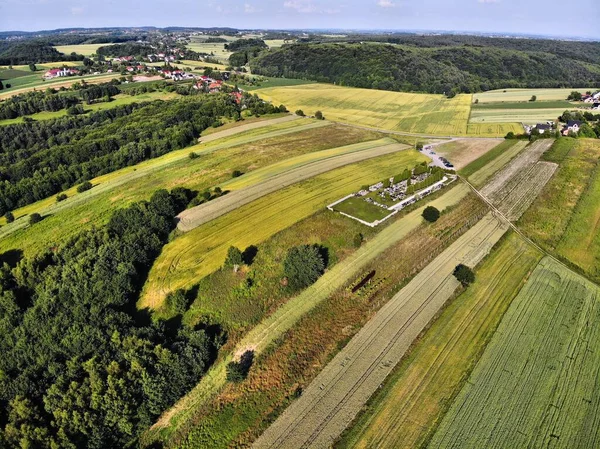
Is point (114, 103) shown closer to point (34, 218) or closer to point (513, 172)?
point (34, 218)

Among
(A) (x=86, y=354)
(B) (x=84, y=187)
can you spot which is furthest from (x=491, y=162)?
(B) (x=84, y=187)

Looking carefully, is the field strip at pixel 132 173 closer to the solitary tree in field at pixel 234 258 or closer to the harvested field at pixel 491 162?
the solitary tree in field at pixel 234 258

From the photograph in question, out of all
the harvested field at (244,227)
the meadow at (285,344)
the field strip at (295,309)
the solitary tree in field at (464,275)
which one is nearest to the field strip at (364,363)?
the solitary tree in field at (464,275)

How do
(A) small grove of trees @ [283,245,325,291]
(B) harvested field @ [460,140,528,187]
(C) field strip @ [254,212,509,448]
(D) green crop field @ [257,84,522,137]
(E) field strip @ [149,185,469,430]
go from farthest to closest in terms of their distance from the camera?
(D) green crop field @ [257,84,522,137], (B) harvested field @ [460,140,528,187], (A) small grove of trees @ [283,245,325,291], (E) field strip @ [149,185,469,430], (C) field strip @ [254,212,509,448]

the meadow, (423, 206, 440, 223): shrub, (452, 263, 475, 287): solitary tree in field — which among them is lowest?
the meadow

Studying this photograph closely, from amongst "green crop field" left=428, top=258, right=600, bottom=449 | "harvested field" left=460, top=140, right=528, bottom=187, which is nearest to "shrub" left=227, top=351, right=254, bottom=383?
"green crop field" left=428, top=258, right=600, bottom=449

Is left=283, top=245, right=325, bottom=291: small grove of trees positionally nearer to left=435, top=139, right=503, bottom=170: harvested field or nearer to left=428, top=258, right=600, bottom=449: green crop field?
left=428, top=258, right=600, bottom=449: green crop field

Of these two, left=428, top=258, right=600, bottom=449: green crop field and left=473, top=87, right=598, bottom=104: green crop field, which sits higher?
left=473, top=87, right=598, bottom=104: green crop field
